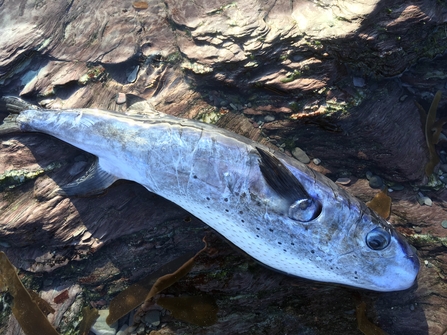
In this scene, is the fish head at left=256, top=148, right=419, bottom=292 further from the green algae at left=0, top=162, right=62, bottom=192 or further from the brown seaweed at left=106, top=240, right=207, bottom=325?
the green algae at left=0, top=162, right=62, bottom=192

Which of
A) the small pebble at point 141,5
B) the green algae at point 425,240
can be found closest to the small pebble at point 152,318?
the green algae at point 425,240

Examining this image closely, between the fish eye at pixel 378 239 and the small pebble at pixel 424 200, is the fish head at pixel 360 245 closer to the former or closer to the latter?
the fish eye at pixel 378 239

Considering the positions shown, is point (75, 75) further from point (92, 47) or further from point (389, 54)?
point (389, 54)

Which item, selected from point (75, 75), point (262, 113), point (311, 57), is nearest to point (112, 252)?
point (75, 75)

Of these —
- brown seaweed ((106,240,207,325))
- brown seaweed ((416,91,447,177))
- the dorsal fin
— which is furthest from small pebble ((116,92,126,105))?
brown seaweed ((416,91,447,177))

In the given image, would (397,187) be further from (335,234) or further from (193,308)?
(193,308)
